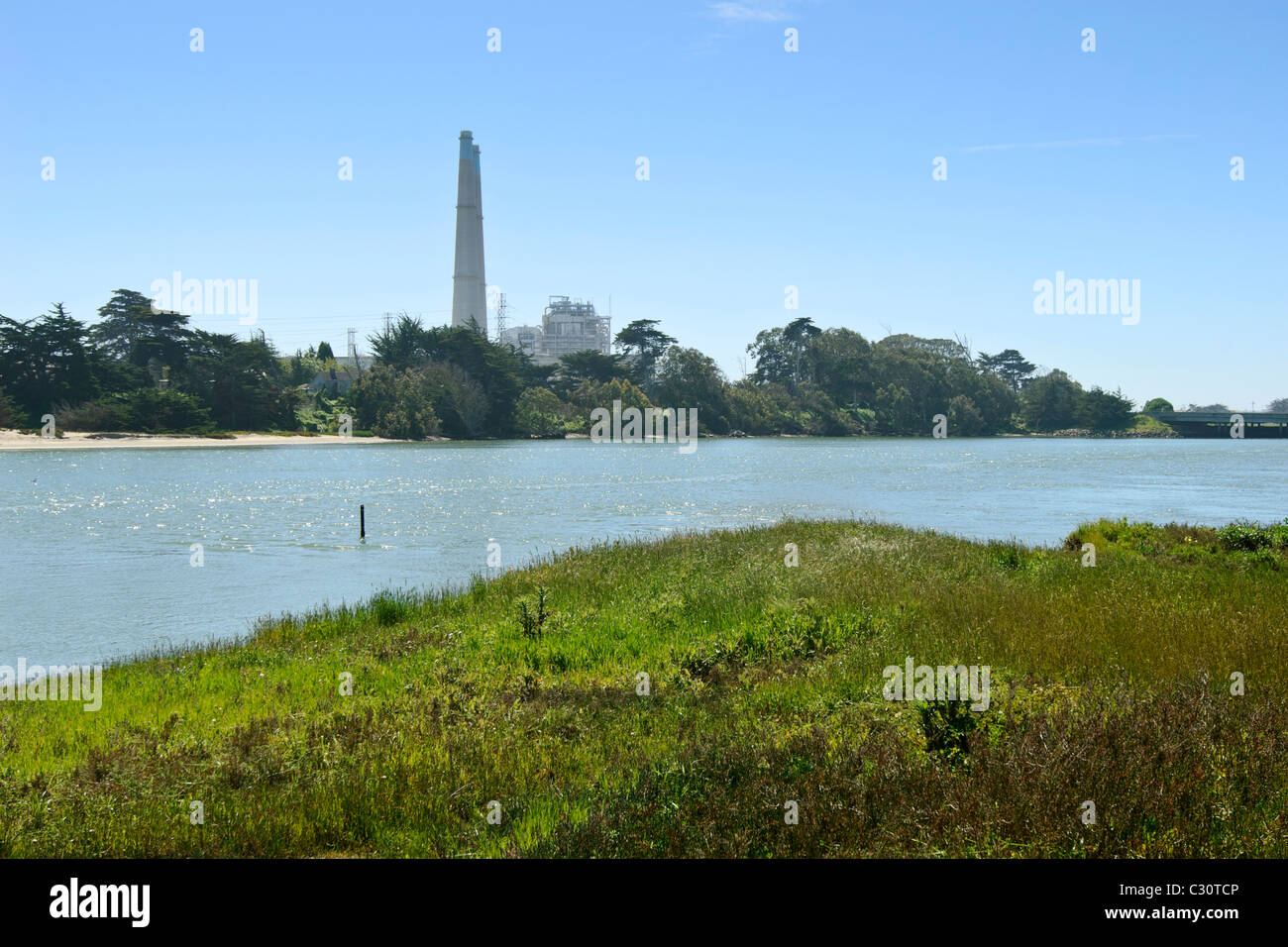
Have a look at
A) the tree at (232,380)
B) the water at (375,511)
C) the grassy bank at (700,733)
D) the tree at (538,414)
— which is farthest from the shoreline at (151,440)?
the grassy bank at (700,733)

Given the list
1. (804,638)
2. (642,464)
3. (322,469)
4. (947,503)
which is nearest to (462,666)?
(804,638)

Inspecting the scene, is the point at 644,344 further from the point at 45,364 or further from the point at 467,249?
the point at 45,364

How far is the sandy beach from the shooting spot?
104 metres

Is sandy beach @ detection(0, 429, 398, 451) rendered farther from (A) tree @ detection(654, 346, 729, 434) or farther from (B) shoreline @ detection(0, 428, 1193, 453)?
(A) tree @ detection(654, 346, 729, 434)

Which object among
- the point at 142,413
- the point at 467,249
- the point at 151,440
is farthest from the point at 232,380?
the point at 467,249

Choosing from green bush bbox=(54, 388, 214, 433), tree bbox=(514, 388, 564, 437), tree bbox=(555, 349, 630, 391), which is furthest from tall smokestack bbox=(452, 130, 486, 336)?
green bush bbox=(54, 388, 214, 433)

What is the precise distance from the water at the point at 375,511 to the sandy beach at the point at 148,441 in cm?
613

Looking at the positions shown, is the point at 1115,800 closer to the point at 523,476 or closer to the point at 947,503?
the point at 947,503

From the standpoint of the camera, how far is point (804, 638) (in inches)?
535

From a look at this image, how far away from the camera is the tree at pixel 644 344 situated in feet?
609

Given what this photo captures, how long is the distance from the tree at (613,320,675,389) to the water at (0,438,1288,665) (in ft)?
276

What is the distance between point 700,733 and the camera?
906cm

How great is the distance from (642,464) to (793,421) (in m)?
105

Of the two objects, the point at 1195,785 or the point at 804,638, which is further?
the point at 804,638
